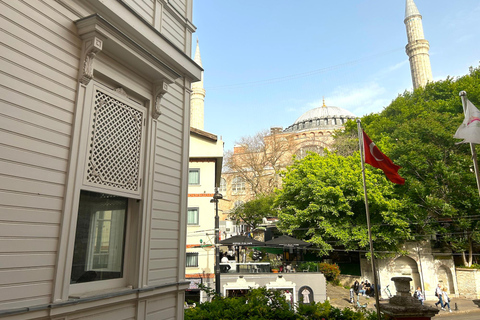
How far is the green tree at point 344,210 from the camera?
24219mm

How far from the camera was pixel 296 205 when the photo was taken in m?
27.8

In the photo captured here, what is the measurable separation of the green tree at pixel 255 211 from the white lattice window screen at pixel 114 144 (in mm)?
34483

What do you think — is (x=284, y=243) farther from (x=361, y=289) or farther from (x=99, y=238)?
(x=99, y=238)

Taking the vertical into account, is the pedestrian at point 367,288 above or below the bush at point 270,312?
below

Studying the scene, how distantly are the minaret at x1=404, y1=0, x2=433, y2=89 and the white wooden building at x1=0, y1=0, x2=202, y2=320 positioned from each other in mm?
56158

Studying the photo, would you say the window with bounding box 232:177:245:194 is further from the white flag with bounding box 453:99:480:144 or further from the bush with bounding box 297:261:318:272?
the white flag with bounding box 453:99:480:144

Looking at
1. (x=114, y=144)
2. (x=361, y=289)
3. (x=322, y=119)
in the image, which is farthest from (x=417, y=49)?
(x=114, y=144)

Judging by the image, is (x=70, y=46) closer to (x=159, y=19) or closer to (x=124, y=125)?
(x=124, y=125)

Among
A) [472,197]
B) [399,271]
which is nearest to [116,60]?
[472,197]

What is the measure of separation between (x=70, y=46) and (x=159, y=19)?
7.53ft

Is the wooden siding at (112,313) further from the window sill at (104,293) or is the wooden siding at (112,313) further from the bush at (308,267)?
the bush at (308,267)

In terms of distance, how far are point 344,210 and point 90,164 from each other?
927 inches

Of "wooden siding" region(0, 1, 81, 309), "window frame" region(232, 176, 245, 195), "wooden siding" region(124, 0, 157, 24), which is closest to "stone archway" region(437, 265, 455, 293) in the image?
"wooden siding" region(124, 0, 157, 24)

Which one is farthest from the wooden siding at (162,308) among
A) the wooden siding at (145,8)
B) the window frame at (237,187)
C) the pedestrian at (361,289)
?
the window frame at (237,187)
